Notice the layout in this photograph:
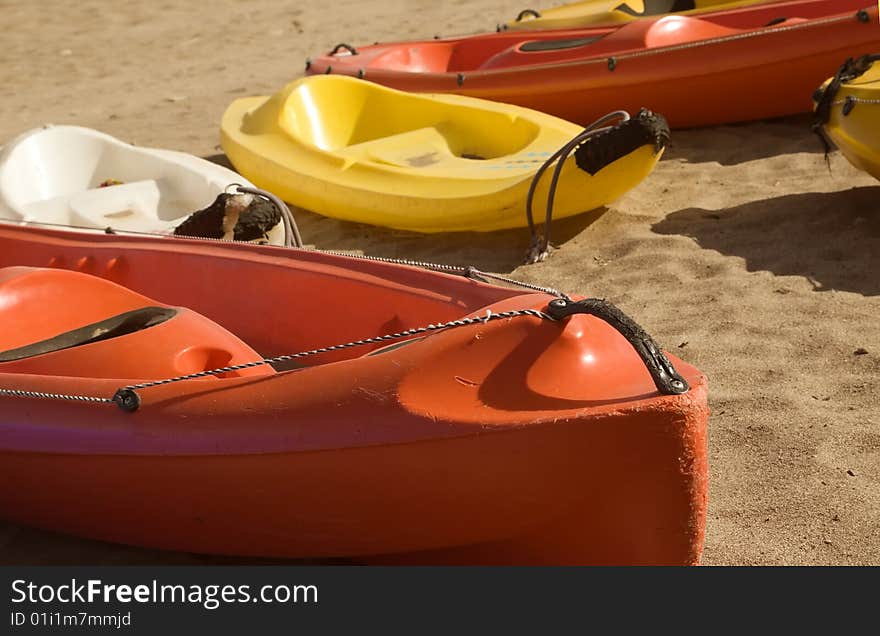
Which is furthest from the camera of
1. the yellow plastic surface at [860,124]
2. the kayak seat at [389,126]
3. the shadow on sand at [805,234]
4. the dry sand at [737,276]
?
the kayak seat at [389,126]

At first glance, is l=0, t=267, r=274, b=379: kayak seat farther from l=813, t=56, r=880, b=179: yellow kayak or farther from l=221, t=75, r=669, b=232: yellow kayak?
l=813, t=56, r=880, b=179: yellow kayak

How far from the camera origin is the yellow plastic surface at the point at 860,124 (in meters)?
4.64

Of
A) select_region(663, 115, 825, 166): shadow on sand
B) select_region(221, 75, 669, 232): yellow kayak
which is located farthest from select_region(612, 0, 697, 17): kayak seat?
select_region(221, 75, 669, 232): yellow kayak

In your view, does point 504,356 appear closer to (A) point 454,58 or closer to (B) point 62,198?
(B) point 62,198

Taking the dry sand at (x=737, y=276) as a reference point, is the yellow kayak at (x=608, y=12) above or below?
above

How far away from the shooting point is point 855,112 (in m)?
4.71

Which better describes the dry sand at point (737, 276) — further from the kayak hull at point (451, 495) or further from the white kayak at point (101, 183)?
the white kayak at point (101, 183)

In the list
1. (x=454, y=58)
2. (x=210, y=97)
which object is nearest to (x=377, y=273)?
(x=454, y=58)

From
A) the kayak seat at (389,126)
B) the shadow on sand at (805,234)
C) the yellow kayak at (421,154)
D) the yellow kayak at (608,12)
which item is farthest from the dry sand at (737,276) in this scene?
the yellow kayak at (608,12)

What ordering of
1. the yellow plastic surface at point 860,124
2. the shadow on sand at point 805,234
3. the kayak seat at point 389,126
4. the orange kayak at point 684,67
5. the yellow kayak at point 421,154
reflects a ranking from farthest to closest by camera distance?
the orange kayak at point 684,67, the kayak seat at point 389,126, the yellow kayak at point 421,154, the yellow plastic surface at point 860,124, the shadow on sand at point 805,234

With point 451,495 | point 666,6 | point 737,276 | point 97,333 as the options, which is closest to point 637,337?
point 451,495

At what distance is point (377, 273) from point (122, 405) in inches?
34.3

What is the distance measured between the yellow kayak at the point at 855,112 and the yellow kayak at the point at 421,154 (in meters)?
0.72

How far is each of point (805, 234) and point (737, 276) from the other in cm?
53
